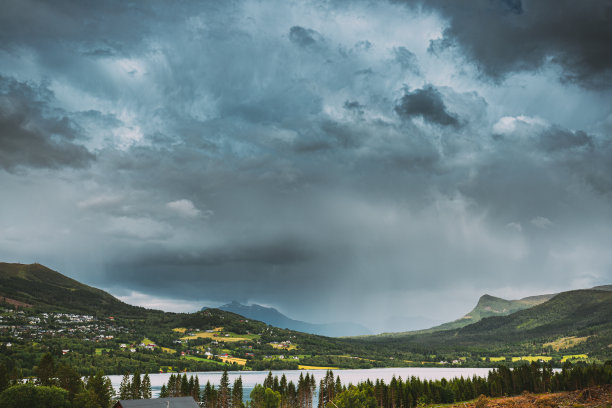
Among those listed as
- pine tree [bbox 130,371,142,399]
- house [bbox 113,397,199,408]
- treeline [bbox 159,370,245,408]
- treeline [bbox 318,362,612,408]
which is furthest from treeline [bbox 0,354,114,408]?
treeline [bbox 318,362,612,408]

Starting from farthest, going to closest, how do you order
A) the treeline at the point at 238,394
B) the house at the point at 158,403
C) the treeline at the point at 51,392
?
the treeline at the point at 238,394
the treeline at the point at 51,392
the house at the point at 158,403

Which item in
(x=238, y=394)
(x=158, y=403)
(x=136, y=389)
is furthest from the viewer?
(x=238, y=394)

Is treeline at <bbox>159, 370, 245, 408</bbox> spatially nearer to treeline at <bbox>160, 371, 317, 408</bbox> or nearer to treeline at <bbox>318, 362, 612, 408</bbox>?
treeline at <bbox>160, 371, 317, 408</bbox>

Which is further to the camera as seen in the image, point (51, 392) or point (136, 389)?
point (136, 389)

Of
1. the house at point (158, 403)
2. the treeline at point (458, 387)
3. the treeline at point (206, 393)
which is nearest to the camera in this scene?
the house at point (158, 403)

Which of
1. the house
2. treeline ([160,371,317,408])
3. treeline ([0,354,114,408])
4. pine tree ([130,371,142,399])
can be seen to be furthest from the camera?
treeline ([160,371,317,408])

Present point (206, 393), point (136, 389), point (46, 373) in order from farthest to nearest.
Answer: point (206, 393) → point (136, 389) → point (46, 373)

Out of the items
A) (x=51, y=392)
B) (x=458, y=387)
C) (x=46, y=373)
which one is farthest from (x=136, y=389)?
(x=458, y=387)

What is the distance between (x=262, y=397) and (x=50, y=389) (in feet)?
183

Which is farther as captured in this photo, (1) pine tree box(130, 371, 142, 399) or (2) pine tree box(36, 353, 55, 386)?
(1) pine tree box(130, 371, 142, 399)

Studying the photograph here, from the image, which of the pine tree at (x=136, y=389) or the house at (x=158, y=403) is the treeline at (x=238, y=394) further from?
the house at (x=158, y=403)

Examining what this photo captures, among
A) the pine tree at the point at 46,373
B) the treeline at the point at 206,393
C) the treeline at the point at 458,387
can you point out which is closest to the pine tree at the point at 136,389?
the treeline at the point at 206,393

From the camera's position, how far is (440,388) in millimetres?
139625

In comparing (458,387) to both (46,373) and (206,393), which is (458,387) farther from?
(46,373)
